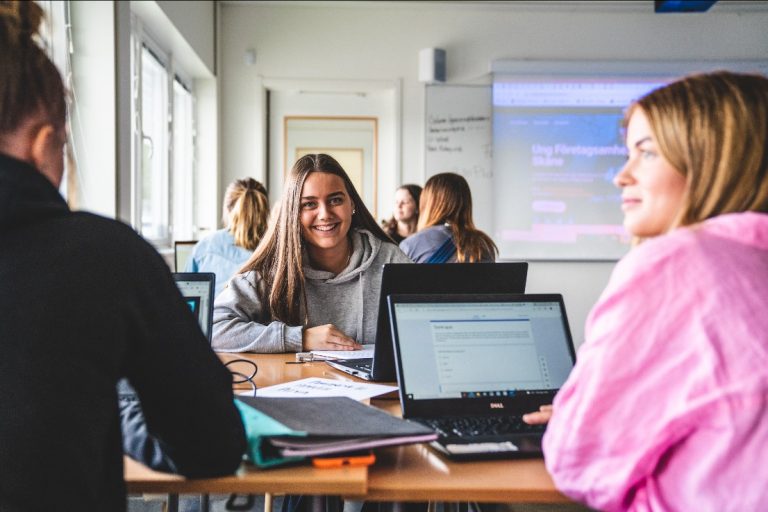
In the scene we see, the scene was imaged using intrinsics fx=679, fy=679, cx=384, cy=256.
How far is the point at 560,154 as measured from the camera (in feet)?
18.5

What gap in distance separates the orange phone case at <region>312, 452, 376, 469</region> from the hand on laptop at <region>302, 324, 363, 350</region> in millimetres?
940

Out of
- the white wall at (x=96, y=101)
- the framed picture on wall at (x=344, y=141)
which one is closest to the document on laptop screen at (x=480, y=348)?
the white wall at (x=96, y=101)

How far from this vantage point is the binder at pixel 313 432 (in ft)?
3.32

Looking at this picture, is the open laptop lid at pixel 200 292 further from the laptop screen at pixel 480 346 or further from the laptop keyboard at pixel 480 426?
the laptop keyboard at pixel 480 426

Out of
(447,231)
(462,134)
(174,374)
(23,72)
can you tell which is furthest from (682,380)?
(462,134)

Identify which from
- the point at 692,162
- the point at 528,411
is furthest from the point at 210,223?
the point at 692,162

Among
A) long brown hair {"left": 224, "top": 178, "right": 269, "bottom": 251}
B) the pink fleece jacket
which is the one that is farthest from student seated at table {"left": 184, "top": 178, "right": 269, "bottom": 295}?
the pink fleece jacket

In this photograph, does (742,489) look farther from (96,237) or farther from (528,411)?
(96,237)

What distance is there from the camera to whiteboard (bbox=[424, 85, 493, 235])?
219 inches

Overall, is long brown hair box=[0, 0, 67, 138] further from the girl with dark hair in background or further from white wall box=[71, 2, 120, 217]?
the girl with dark hair in background

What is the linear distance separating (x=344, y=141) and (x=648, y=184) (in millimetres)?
5037

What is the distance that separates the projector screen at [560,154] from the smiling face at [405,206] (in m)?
1.19

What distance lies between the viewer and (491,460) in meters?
1.10

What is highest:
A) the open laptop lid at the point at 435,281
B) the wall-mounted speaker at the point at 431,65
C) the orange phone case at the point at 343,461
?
the wall-mounted speaker at the point at 431,65
